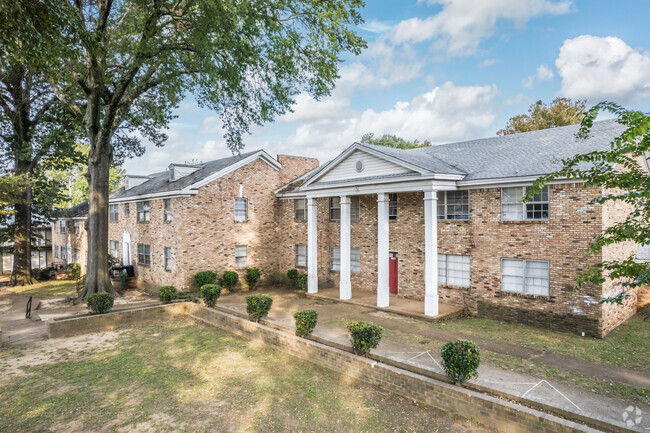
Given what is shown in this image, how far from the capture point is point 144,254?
939 inches

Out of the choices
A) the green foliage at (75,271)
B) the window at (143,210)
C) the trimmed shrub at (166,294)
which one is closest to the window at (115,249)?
the window at (143,210)

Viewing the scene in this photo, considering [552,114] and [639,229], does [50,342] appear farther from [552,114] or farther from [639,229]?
[552,114]

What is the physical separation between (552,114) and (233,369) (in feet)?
102

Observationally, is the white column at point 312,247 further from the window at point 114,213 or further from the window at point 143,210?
the window at point 114,213

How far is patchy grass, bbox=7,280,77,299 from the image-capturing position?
76.3ft

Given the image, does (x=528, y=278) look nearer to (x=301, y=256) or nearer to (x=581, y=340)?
(x=581, y=340)

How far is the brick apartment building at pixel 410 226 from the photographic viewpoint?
13195mm

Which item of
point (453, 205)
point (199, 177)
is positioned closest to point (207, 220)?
point (199, 177)

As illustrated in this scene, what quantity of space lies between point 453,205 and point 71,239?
33.0 metres

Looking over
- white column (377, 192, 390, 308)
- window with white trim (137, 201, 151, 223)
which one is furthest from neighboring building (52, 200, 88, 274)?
white column (377, 192, 390, 308)

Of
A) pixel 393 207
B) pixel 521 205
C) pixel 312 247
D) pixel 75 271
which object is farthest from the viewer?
pixel 75 271

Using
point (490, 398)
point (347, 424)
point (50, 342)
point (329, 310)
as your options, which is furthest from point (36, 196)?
point (490, 398)

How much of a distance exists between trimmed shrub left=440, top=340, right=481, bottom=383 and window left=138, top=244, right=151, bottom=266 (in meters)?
20.0

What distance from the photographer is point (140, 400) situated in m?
8.73
